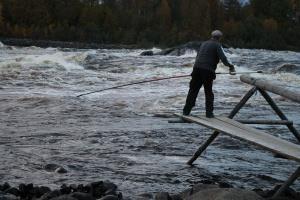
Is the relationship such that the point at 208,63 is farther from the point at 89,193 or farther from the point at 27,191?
the point at 27,191

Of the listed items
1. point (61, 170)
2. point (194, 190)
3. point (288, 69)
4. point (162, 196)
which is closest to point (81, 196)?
point (162, 196)

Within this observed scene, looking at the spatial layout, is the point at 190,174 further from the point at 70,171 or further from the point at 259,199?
the point at 259,199

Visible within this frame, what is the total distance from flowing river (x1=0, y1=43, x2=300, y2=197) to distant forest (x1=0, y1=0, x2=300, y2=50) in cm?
7200

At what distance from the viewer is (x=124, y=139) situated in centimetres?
1356

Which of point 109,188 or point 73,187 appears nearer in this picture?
point 73,187

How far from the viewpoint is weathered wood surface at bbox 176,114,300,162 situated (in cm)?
808

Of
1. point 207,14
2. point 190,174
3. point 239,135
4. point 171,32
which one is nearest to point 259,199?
point 239,135

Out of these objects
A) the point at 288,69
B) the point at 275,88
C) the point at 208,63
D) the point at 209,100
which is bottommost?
the point at 288,69

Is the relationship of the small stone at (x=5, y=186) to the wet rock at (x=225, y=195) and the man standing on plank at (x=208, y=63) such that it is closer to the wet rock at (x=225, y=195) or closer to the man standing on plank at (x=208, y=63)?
the wet rock at (x=225, y=195)

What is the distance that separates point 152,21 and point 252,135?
11310 cm

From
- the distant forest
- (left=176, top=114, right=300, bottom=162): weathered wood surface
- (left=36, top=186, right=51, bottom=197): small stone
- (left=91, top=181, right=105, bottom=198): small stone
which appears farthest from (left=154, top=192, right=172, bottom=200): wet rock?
the distant forest

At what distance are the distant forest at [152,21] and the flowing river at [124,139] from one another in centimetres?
7200

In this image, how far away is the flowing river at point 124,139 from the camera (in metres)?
10.3

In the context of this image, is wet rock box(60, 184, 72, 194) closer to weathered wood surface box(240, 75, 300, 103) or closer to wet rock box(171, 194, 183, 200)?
wet rock box(171, 194, 183, 200)
